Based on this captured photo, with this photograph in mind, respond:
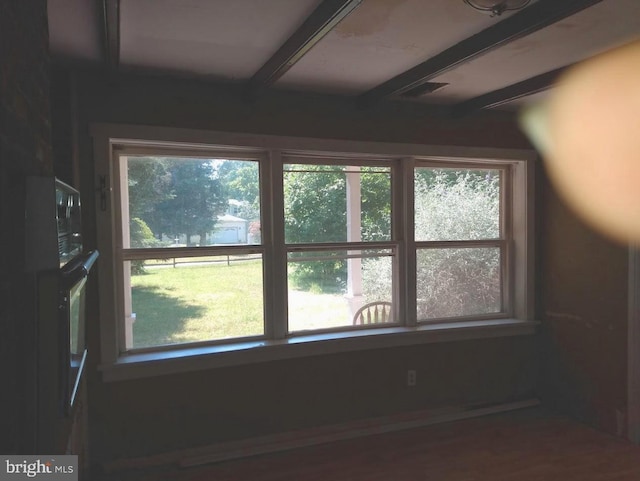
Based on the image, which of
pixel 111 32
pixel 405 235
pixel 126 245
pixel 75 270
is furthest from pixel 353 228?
pixel 75 270

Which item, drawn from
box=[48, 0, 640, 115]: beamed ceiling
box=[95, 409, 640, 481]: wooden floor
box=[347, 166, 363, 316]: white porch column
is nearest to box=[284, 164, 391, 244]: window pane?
box=[347, 166, 363, 316]: white porch column

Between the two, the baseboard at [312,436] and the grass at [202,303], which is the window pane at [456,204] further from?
the baseboard at [312,436]

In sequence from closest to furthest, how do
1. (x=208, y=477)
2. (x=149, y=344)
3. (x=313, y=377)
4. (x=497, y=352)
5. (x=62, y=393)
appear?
(x=62, y=393) → (x=208, y=477) → (x=149, y=344) → (x=313, y=377) → (x=497, y=352)

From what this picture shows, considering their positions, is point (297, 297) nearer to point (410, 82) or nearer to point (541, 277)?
point (410, 82)

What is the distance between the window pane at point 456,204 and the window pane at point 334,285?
408 mm

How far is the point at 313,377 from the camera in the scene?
296 cm

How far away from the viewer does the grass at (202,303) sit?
271 centimetres

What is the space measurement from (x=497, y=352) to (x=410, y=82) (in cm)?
211

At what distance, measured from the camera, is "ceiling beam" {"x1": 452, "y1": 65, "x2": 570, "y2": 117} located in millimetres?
2637

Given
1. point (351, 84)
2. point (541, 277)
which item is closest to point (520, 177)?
point (541, 277)

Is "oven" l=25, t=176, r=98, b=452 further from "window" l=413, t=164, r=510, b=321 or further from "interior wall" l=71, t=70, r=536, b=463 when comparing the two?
"window" l=413, t=164, r=510, b=321

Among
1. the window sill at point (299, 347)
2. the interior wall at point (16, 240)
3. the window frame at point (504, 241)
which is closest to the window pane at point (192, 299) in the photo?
the window sill at point (299, 347)

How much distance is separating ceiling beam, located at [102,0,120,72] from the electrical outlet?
103 inches

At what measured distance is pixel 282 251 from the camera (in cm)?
291
